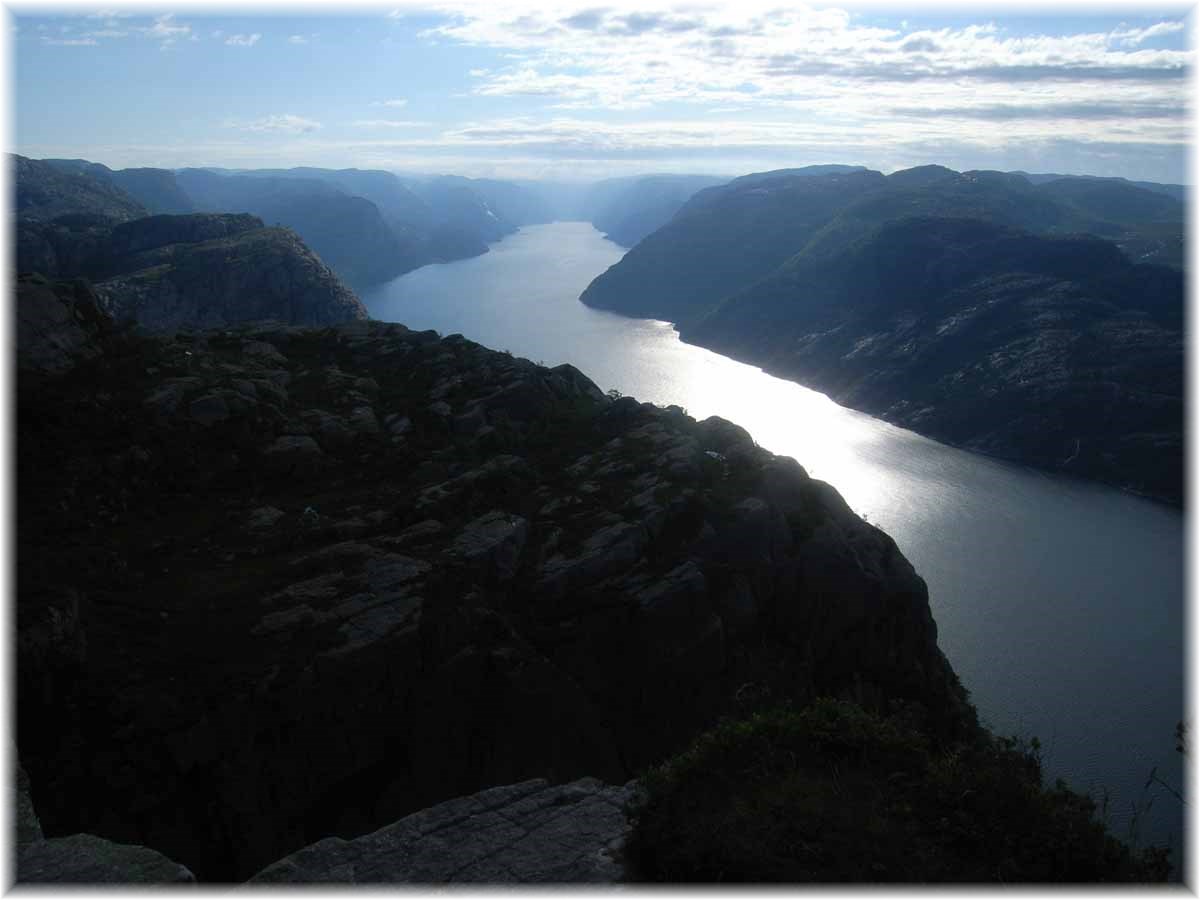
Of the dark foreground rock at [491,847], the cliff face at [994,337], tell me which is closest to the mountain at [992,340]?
the cliff face at [994,337]

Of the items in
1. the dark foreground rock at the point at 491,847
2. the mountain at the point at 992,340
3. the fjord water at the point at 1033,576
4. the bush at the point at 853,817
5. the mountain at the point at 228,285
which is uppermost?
the mountain at the point at 228,285

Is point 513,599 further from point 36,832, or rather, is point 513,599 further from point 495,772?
point 36,832

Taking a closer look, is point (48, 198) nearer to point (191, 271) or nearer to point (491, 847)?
point (191, 271)

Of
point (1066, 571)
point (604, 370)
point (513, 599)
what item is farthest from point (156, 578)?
point (604, 370)

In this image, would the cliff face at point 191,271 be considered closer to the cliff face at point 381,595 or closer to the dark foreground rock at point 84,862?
the cliff face at point 381,595

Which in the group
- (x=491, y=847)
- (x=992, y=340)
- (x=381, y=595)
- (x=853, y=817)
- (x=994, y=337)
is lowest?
(x=992, y=340)

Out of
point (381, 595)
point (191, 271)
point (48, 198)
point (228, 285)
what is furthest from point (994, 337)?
point (48, 198)

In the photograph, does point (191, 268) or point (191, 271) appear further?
point (191, 268)
